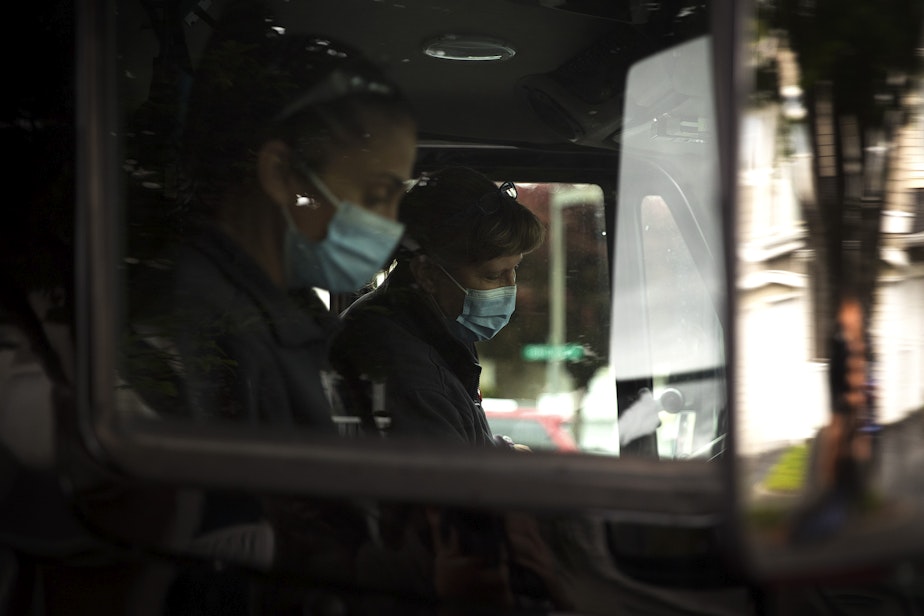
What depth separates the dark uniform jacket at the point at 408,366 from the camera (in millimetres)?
1948

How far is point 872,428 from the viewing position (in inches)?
46.0

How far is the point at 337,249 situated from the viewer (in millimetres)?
1798

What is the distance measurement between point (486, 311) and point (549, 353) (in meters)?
0.19

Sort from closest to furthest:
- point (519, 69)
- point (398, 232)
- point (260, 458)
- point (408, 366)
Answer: point (260, 458) → point (398, 232) → point (408, 366) → point (519, 69)

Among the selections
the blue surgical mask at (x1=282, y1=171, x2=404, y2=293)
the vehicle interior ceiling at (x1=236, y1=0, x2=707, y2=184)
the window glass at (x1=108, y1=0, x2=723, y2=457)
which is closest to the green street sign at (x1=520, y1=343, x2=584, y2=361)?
the window glass at (x1=108, y1=0, x2=723, y2=457)

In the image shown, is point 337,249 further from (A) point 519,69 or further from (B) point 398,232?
(A) point 519,69

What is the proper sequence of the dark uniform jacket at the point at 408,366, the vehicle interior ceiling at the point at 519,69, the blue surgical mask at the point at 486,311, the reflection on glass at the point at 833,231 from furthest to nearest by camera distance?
the blue surgical mask at the point at 486,311
the vehicle interior ceiling at the point at 519,69
the dark uniform jacket at the point at 408,366
the reflection on glass at the point at 833,231

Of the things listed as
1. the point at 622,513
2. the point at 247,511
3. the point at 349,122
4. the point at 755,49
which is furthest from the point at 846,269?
the point at 349,122

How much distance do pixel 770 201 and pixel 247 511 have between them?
2.64 ft

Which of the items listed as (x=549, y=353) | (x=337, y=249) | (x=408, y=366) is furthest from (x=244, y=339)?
(x=549, y=353)

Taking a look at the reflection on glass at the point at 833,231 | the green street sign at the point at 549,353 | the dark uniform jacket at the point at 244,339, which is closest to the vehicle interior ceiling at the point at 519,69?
the green street sign at the point at 549,353

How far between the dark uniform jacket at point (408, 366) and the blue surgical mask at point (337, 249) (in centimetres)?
14

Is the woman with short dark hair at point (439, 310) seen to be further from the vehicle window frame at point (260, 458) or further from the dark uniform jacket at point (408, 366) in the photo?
the vehicle window frame at point (260, 458)

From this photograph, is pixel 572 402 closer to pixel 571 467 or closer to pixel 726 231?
pixel 571 467
